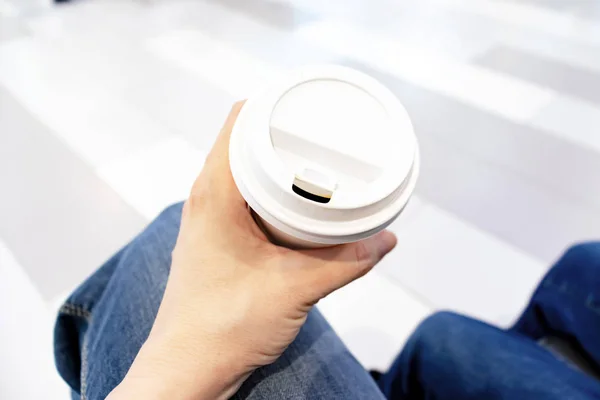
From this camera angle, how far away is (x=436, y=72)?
1615 millimetres

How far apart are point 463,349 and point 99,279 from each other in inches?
19.5

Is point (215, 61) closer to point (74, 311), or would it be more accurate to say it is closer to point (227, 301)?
point (74, 311)

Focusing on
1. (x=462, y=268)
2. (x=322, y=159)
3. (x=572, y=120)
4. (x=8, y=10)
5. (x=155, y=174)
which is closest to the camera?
(x=322, y=159)

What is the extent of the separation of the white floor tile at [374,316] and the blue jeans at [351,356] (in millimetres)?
234

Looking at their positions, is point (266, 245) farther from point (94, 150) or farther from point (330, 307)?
point (94, 150)

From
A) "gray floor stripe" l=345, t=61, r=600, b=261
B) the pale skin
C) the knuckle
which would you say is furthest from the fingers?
"gray floor stripe" l=345, t=61, r=600, b=261

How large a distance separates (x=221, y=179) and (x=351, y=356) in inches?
11.0

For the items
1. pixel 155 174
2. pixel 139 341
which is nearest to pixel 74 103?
pixel 155 174

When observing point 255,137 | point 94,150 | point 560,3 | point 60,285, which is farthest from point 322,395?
point 560,3

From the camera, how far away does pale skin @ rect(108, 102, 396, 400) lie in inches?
15.5

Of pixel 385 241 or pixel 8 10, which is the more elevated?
pixel 385 241

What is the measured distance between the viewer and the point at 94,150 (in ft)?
4.20

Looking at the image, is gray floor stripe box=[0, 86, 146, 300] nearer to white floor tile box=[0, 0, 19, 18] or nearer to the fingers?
the fingers

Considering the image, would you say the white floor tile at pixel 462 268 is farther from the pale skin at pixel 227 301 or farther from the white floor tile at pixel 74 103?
the white floor tile at pixel 74 103
